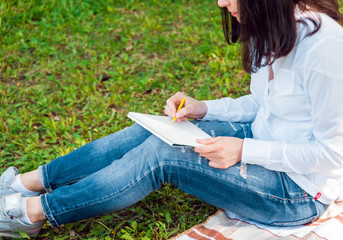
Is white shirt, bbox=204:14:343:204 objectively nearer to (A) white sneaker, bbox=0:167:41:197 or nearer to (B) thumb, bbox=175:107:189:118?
(B) thumb, bbox=175:107:189:118

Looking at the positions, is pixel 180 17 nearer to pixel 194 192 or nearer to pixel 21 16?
pixel 21 16

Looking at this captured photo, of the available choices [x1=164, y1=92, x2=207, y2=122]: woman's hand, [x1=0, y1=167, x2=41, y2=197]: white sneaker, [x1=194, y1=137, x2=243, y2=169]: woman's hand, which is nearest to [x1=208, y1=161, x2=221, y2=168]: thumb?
[x1=194, y1=137, x2=243, y2=169]: woman's hand

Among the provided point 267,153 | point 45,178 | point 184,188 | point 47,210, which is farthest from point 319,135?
point 45,178

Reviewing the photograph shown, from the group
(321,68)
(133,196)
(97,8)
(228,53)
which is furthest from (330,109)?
(97,8)

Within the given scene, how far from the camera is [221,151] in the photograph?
1.79 metres

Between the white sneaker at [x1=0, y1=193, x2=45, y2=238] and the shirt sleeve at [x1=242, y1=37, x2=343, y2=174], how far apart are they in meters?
1.08

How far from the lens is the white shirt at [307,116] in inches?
61.4

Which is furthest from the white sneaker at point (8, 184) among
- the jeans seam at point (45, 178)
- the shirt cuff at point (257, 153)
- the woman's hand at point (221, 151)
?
the shirt cuff at point (257, 153)

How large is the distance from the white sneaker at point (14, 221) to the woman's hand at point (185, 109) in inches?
33.3

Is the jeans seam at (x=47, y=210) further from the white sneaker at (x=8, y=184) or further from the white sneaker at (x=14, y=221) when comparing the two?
the white sneaker at (x=8, y=184)

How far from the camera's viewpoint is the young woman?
1595 mm

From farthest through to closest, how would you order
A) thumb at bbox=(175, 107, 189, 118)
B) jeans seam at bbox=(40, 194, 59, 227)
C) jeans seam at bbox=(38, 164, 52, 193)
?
jeans seam at bbox=(38, 164, 52, 193) → thumb at bbox=(175, 107, 189, 118) → jeans seam at bbox=(40, 194, 59, 227)

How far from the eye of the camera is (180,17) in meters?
4.59

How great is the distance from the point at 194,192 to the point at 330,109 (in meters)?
0.71
